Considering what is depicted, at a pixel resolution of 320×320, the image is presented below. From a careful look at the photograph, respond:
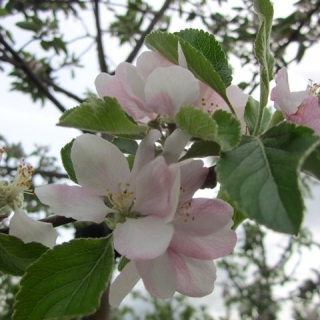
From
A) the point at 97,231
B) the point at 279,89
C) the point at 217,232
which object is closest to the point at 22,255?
the point at 217,232

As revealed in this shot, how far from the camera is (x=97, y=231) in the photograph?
131 cm

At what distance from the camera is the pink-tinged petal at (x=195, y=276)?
1.81 feet

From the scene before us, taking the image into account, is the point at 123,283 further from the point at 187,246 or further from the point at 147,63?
the point at 147,63

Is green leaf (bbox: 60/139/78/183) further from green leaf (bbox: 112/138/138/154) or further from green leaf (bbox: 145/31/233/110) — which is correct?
green leaf (bbox: 145/31/233/110)

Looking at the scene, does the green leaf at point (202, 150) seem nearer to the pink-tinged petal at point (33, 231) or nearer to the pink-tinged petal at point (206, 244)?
the pink-tinged petal at point (206, 244)

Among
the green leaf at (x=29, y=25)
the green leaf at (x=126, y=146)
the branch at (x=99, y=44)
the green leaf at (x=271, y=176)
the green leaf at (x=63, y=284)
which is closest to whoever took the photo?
the green leaf at (x=271, y=176)

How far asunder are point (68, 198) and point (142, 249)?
11 centimetres

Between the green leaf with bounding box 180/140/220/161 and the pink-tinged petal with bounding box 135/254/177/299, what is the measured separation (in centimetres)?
12

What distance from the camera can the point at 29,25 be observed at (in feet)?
7.43

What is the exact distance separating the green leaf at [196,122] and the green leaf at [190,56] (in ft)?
0.25

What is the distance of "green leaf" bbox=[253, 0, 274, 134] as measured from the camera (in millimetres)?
529

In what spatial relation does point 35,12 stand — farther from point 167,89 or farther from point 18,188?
point 167,89

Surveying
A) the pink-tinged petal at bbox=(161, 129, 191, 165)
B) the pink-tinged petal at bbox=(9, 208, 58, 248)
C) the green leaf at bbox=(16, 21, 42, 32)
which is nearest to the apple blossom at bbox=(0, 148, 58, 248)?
the pink-tinged petal at bbox=(9, 208, 58, 248)

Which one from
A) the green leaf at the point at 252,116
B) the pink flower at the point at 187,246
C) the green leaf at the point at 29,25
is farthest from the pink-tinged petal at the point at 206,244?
the green leaf at the point at 29,25
